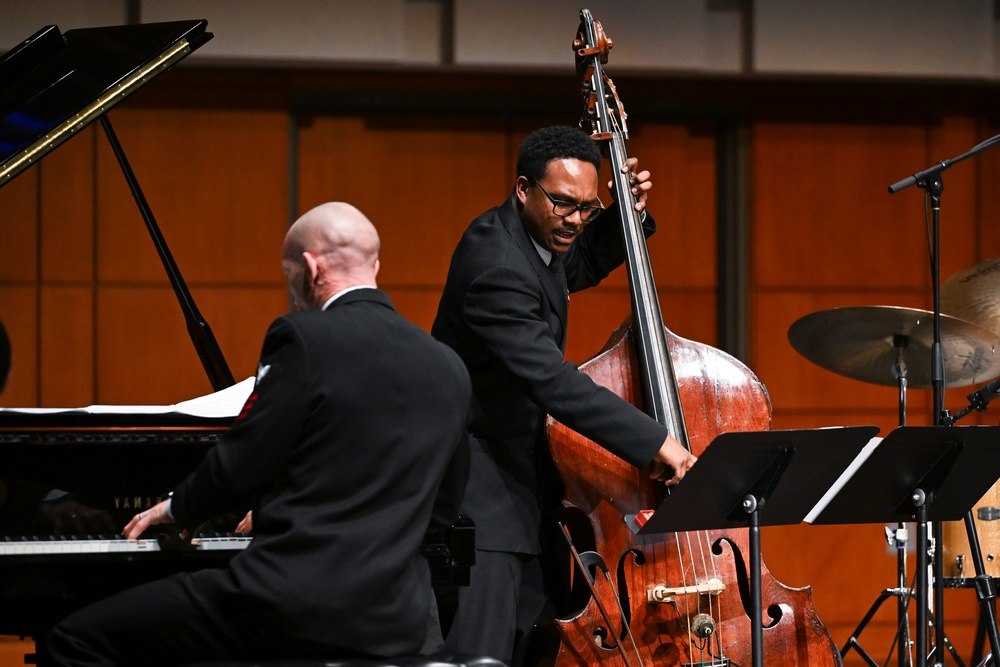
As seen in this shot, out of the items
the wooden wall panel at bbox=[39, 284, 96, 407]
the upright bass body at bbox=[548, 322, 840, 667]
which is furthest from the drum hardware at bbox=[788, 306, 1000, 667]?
the wooden wall panel at bbox=[39, 284, 96, 407]

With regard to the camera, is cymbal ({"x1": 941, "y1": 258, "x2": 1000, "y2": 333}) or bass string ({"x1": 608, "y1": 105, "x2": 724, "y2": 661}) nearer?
bass string ({"x1": 608, "y1": 105, "x2": 724, "y2": 661})

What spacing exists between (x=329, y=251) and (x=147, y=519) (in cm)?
59

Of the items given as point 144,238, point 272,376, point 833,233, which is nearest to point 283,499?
point 272,376

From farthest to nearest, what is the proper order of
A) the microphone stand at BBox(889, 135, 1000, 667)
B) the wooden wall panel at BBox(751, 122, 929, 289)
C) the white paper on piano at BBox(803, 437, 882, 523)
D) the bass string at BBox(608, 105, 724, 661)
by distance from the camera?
the wooden wall panel at BBox(751, 122, 929, 289) < the microphone stand at BBox(889, 135, 1000, 667) < the bass string at BBox(608, 105, 724, 661) < the white paper on piano at BBox(803, 437, 882, 523)

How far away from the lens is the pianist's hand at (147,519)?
2.07 metres

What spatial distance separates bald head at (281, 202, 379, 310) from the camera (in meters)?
2.03

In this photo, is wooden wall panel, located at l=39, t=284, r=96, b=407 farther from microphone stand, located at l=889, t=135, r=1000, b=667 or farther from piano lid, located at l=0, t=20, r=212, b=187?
microphone stand, located at l=889, t=135, r=1000, b=667

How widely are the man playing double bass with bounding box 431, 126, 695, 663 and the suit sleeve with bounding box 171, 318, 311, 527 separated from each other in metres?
0.74

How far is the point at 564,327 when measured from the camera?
2.84 meters

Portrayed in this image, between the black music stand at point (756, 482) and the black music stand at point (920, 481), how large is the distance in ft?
0.30

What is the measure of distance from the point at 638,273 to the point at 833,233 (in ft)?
9.61

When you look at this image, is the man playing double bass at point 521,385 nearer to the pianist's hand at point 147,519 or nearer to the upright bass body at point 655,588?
the upright bass body at point 655,588

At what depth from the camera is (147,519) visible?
82.7 inches

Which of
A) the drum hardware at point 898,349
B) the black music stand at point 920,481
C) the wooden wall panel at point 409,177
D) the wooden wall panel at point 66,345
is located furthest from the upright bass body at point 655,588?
the wooden wall panel at point 66,345
